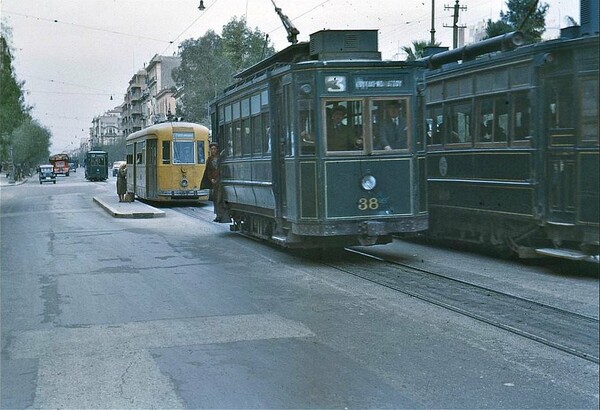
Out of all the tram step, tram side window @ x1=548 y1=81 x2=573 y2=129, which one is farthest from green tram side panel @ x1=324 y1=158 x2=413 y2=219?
tram side window @ x1=548 y1=81 x2=573 y2=129

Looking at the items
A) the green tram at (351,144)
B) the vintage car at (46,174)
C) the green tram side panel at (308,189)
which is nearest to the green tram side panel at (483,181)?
the green tram at (351,144)

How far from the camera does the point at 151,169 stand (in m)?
26.4

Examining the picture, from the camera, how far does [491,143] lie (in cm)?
1007

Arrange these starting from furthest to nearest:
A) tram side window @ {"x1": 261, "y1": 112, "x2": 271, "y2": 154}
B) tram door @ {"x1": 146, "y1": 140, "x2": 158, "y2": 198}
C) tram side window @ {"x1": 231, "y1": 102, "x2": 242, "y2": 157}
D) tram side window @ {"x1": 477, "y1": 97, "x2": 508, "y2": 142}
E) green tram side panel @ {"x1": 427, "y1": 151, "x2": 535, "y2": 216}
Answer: tram door @ {"x1": 146, "y1": 140, "x2": 158, "y2": 198}, tram side window @ {"x1": 231, "y1": 102, "x2": 242, "y2": 157}, tram side window @ {"x1": 261, "y1": 112, "x2": 271, "y2": 154}, tram side window @ {"x1": 477, "y1": 97, "x2": 508, "y2": 142}, green tram side panel @ {"x1": 427, "y1": 151, "x2": 535, "y2": 216}

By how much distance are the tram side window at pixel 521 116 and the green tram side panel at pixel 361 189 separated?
2.16m

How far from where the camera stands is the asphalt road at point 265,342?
4.80m

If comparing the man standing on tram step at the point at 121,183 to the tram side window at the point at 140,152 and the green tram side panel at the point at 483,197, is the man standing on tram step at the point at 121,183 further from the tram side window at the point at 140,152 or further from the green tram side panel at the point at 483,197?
the green tram side panel at the point at 483,197

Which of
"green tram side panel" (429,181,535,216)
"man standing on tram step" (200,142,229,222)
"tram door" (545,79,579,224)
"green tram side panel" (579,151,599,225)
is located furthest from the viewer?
"man standing on tram step" (200,142,229,222)

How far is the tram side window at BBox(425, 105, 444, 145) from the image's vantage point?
1207 cm

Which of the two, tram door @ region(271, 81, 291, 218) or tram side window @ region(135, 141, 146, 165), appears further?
tram side window @ region(135, 141, 146, 165)

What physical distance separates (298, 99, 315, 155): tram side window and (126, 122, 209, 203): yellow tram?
15.6 metres

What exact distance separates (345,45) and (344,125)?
43.9 inches

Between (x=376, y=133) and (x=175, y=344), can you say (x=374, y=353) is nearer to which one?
(x=175, y=344)

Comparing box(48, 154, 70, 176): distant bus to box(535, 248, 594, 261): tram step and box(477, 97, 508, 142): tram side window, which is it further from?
box(535, 248, 594, 261): tram step
